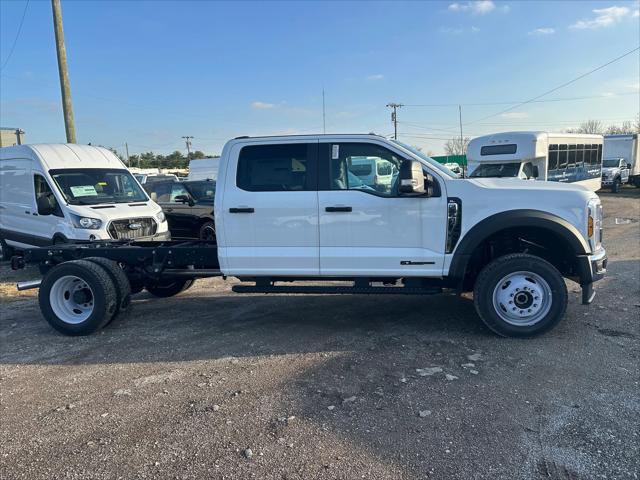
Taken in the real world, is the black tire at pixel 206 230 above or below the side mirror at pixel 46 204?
below

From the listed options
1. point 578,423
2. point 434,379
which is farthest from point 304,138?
point 578,423

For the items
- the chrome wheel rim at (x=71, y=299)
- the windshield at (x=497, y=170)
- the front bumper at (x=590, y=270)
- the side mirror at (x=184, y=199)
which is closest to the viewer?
the front bumper at (x=590, y=270)

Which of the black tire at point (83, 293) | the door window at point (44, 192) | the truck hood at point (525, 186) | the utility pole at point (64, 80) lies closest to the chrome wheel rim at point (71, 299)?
the black tire at point (83, 293)

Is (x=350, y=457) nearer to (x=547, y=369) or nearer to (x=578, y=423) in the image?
(x=578, y=423)

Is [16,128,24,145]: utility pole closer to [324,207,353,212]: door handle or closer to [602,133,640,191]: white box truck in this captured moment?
[324,207,353,212]: door handle

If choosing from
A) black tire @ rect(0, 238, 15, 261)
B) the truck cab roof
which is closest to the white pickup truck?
the truck cab roof

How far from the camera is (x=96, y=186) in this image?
376 inches

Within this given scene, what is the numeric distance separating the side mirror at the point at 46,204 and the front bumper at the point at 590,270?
8.59 metres

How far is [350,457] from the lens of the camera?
314 cm

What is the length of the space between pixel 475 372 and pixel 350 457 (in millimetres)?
1726

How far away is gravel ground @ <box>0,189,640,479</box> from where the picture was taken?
3.11 meters

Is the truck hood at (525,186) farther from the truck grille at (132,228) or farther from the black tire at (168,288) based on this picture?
the truck grille at (132,228)

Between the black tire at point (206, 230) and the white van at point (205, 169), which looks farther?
the white van at point (205, 169)

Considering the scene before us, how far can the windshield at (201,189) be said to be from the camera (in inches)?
498
